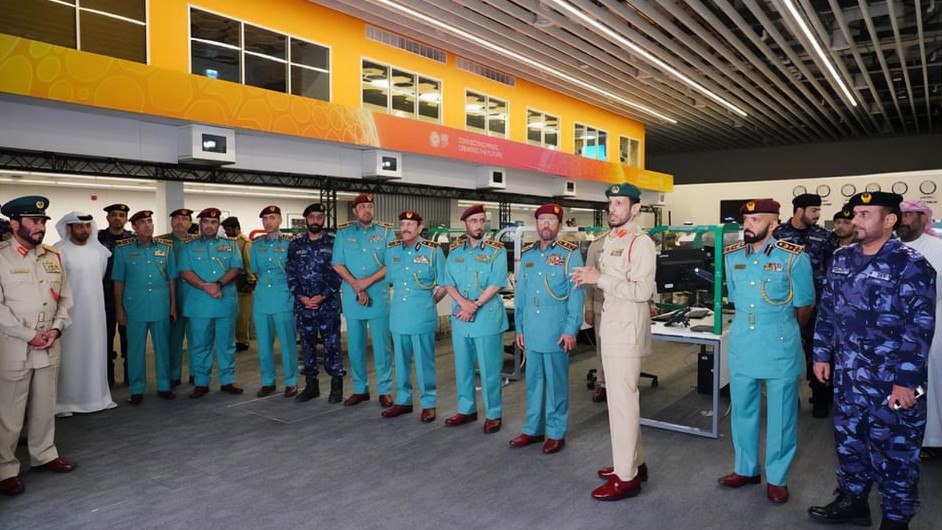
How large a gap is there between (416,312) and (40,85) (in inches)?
199

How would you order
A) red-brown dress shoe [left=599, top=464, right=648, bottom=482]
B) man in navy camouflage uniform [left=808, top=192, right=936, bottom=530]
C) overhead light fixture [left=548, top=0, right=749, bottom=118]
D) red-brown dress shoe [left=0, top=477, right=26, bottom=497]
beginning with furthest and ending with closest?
overhead light fixture [left=548, top=0, right=749, bottom=118] → red-brown dress shoe [left=599, top=464, right=648, bottom=482] → red-brown dress shoe [left=0, top=477, right=26, bottom=497] → man in navy camouflage uniform [left=808, top=192, right=936, bottom=530]

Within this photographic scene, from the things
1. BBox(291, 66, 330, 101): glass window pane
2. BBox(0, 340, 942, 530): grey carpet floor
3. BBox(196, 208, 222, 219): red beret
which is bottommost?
BBox(0, 340, 942, 530): grey carpet floor

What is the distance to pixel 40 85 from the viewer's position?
636 cm

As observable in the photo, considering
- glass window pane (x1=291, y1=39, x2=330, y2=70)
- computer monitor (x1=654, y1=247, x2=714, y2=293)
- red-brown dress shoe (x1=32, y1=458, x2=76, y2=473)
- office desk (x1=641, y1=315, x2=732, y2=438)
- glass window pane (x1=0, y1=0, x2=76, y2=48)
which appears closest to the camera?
red-brown dress shoe (x1=32, y1=458, x2=76, y2=473)

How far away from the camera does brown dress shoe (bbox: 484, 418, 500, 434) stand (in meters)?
4.28

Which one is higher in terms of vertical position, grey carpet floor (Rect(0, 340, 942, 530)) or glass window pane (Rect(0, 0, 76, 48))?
glass window pane (Rect(0, 0, 76, 48))

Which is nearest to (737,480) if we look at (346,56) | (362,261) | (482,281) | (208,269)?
(482,281)

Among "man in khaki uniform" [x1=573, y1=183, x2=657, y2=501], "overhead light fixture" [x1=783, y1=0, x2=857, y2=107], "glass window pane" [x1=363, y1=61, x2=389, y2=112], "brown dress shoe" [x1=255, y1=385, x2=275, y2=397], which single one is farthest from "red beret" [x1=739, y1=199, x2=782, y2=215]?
"glass window pane" [x1=363, y1=61, x2=389, y2=112]

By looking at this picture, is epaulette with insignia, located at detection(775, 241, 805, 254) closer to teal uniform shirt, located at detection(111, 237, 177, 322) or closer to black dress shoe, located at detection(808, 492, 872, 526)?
black dress shoe, located at detection(808, 492, 872, 526)

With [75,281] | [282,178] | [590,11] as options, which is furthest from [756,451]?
[282,178]

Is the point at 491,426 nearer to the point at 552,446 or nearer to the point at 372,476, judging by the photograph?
the point at 552,446

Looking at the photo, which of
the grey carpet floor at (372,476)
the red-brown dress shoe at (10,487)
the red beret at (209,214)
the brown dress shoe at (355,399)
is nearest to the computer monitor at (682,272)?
the grey carpet floor at (372,476)

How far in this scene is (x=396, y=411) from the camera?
15.3 ft

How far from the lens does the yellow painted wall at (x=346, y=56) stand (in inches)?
319
